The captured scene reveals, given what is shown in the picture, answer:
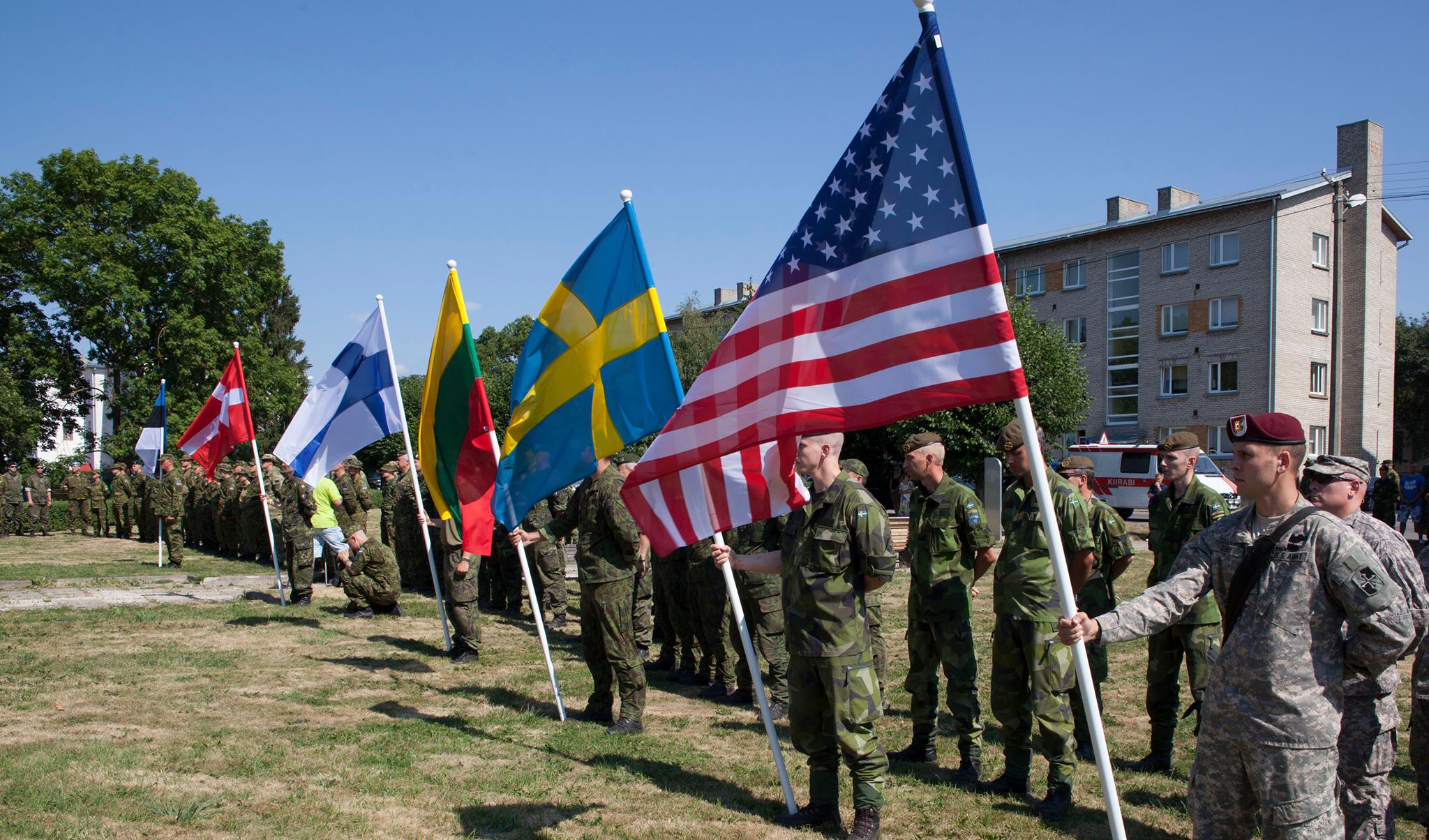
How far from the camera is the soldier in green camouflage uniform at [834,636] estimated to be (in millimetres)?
5105

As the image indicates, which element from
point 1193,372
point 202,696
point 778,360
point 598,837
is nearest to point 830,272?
point 778,360

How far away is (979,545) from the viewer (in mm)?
6656

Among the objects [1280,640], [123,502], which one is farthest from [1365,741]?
[123,502]

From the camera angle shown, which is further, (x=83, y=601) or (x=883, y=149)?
(x=83, y=601)

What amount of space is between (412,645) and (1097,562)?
24.6ft

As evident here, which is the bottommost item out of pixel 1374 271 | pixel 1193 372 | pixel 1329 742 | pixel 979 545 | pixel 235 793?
pixel 235 793

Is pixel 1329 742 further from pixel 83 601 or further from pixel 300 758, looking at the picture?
pixel 83 601

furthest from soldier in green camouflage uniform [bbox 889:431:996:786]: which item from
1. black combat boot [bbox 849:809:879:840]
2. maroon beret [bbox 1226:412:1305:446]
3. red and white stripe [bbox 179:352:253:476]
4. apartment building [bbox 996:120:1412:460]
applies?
apartment building [bbox 996:120:1412:460]

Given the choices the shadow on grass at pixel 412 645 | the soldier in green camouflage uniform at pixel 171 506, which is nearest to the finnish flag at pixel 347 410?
the shadow on grass at pixel 412 645

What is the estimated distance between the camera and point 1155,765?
6.45 m

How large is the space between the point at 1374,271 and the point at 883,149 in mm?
46113

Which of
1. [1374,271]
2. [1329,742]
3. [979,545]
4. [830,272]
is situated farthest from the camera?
[1374,271]

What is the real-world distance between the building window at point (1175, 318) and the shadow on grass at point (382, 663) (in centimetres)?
4035

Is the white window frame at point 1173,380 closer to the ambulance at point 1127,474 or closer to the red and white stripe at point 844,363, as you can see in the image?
the ambulance at point 1127,474
